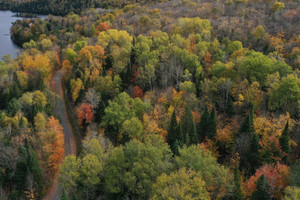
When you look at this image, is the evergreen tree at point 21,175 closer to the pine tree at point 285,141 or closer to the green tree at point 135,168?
the green tree at point 135,168

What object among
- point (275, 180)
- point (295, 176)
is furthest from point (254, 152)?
point (295, 176)

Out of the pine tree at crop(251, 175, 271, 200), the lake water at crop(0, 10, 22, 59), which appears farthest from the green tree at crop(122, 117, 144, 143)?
the lake water at crop(0, 10, 22, 59)

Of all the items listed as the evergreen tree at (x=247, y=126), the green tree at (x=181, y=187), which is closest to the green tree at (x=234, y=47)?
the evergreen tree at (x=247, y=126)

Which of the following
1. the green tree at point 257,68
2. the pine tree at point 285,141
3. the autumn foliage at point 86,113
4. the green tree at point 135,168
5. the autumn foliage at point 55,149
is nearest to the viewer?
the green tree at point 135,168

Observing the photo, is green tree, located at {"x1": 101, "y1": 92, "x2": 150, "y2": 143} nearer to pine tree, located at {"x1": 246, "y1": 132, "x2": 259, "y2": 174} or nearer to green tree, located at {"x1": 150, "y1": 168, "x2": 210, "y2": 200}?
pine tree, located at {"x1": 246, "y1": 132, "x2": 259, "y2": 174}

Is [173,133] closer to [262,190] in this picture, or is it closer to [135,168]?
[135,168]

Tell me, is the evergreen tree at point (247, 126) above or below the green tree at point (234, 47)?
below

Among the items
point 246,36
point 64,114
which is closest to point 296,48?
point 246,36
